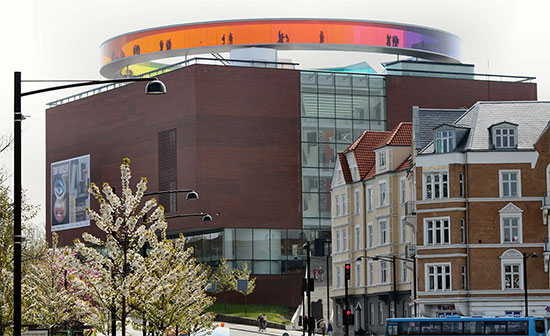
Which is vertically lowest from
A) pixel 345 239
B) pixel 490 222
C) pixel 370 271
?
pixel 370 271

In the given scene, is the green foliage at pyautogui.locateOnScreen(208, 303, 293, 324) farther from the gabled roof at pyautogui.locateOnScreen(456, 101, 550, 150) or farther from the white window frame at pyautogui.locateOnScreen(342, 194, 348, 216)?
the gabled roof at pyautogui.locateOnScreen(456, 101, 550, 150)

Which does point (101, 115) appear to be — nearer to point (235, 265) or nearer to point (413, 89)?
point (235, 265)

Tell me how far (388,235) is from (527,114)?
15.7 metres

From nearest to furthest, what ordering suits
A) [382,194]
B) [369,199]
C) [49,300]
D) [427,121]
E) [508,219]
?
[49,300], [508,219], [427,121], [382,194], [369,199]

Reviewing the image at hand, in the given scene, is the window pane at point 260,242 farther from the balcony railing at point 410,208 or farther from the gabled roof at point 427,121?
the balcony railing at point 410,208

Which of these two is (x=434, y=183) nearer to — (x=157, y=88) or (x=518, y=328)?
(x=518, y=328)

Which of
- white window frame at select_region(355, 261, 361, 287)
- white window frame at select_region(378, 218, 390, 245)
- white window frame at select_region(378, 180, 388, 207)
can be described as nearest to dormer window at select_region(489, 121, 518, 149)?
white window frame at select_region(378, 180, 388, 207)

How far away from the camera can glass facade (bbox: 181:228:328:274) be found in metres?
119

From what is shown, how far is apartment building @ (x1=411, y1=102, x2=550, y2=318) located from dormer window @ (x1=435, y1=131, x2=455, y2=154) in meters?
0.06

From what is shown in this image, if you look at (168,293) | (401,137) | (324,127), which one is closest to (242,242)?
(324,127)

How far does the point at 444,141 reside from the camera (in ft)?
251

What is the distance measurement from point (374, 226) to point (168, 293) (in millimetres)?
45976

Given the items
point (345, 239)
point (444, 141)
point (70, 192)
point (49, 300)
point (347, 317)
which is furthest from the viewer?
point (70, 192)

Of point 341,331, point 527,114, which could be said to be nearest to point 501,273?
point 527,114
